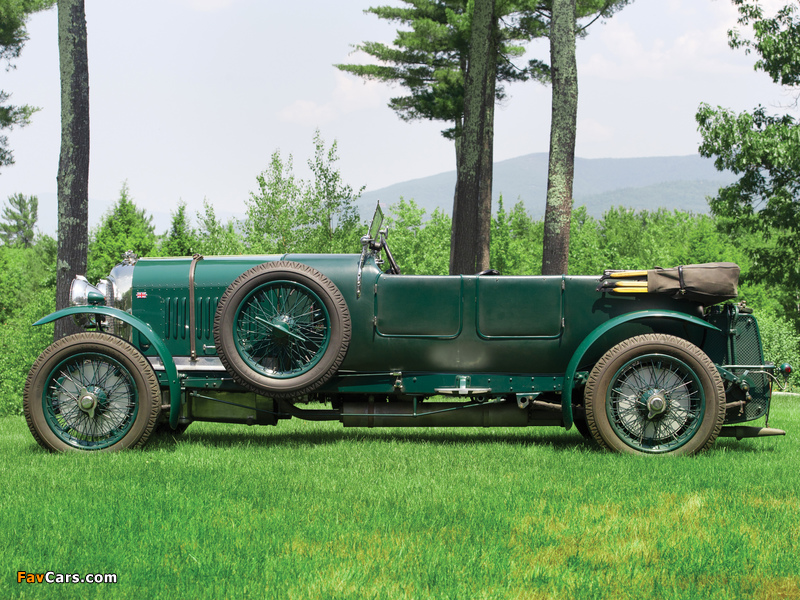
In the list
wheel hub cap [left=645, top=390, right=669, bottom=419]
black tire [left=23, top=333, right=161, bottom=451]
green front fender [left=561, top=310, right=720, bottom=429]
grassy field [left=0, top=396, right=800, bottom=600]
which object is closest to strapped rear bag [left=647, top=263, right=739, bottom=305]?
green front fender [left=561, top=310, right=720, bottom=429]

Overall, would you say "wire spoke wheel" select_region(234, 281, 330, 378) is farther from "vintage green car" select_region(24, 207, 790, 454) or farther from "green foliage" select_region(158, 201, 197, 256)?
"green foliage" select_region(158, 201, 197, 256)

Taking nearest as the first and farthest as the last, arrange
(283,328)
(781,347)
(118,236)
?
1. (283,328)
2. (781,347)
3. (118,236)

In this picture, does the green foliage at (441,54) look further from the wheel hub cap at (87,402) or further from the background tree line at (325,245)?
the wheel hub cap at (87,402)

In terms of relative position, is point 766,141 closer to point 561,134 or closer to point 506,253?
point 561,134

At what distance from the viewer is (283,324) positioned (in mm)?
5926

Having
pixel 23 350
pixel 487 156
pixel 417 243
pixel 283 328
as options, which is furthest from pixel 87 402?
pixel 417 243

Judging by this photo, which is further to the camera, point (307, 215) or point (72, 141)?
point (307, 215)

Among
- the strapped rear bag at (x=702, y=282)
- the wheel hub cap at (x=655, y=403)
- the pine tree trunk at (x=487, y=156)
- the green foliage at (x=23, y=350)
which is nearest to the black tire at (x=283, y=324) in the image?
the wheel hub cap at (x=655, y=403)

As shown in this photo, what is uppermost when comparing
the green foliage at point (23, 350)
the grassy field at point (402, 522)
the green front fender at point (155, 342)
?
the green front fender at point (155, 342)

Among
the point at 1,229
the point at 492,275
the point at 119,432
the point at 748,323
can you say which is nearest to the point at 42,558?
the point at 119,432

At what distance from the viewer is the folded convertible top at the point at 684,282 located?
231 inches

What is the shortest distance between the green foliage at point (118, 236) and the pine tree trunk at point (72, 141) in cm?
2778

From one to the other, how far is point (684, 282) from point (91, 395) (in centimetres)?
478

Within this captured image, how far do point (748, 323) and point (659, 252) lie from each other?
34.2m
